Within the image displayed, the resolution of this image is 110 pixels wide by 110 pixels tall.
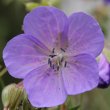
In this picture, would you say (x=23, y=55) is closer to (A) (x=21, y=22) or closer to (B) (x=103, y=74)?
(B) (x=103, y=74)

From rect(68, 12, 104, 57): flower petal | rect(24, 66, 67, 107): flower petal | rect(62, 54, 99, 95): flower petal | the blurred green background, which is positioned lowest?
the blurred green background

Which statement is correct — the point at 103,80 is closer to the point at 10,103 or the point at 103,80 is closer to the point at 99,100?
the point at 10,103

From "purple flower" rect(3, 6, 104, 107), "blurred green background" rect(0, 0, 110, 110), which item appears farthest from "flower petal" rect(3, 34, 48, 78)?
"blurred green background" rect(0, 0, 110, 110)

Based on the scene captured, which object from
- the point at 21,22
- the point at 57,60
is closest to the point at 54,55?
the point at 57,60

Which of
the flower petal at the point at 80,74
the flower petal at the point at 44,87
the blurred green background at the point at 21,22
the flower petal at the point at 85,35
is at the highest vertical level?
the flower petal at the point at 85,35

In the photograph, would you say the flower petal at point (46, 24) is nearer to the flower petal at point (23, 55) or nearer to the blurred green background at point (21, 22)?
the flower petal at point (23, 55)

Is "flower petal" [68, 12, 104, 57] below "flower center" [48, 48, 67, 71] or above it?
above

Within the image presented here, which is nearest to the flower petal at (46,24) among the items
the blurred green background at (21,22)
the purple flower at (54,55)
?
the purple flower at (54,55)

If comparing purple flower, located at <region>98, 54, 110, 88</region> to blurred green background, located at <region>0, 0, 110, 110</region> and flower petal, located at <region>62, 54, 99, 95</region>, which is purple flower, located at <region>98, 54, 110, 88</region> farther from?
blurred green background, located at <region>0, 0, 110, 110</region>
